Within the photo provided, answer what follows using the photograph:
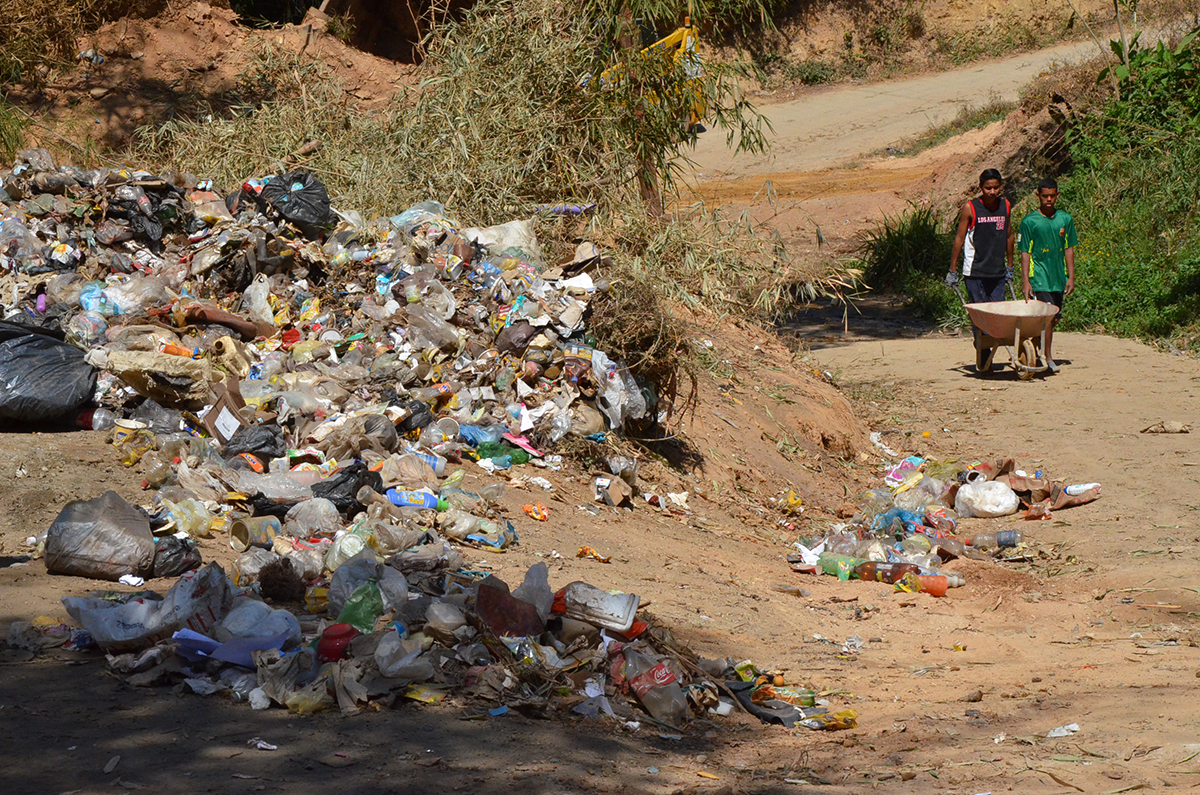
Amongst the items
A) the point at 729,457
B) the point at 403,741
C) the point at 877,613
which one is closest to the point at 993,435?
the point at 729,457

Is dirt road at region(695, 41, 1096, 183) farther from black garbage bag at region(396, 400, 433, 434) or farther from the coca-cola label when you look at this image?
the coca-cola label

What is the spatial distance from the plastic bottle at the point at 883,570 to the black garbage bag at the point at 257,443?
265cm

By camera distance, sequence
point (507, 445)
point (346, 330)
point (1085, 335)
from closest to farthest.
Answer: point (507, 445)
point (346, 330)
point (1085, 335)

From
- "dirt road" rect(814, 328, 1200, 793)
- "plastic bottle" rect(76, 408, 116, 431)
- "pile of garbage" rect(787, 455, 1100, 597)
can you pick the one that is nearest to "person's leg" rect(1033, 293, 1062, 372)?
"dirt road" rect(814, 328, 1200, 793)

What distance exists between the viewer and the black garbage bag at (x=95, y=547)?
3.56 meters

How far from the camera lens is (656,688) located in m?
3.06

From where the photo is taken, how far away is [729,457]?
6.09 m

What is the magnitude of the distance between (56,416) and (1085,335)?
845 cm

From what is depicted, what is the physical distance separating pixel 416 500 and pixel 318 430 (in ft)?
2.36

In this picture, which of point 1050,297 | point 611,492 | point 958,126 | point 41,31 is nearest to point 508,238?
point 611,492

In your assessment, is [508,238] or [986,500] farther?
[508,238]

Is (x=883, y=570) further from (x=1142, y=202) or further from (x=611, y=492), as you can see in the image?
(x=1142, y=202)

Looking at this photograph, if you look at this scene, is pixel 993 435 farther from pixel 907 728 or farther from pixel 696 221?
pixel 907 728

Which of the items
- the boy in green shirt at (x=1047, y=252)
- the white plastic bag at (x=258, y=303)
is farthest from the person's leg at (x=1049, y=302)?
the white plastic bag at (x=258, y=303)
